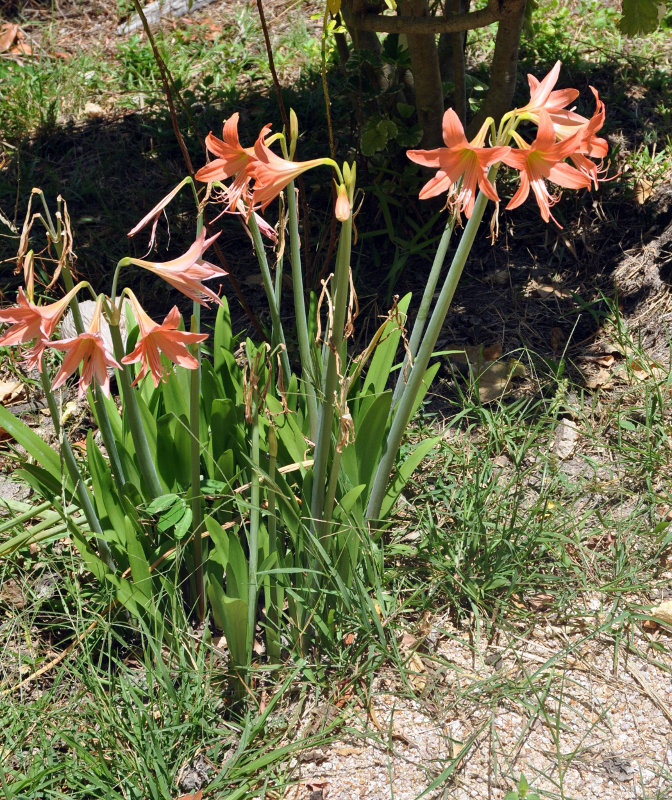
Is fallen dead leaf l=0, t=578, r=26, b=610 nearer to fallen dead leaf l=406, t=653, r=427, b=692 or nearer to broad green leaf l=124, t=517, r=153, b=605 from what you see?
broad green leaf l=124, t=517, r=153, b=605

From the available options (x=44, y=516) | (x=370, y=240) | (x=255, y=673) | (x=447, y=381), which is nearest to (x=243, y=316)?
(x=370, y=240)

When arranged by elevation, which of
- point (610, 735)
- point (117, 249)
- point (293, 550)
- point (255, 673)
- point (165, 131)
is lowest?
point (610, 735)

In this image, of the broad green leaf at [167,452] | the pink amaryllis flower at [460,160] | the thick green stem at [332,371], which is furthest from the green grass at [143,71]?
the pink amaryllis flower at [460,160]

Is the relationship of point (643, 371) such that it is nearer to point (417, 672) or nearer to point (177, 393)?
point (417, 672)

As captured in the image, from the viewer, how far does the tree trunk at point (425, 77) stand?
284 centimetres

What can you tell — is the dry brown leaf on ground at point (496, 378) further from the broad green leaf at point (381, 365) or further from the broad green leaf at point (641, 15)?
the broad green leaf at point (641, 15)

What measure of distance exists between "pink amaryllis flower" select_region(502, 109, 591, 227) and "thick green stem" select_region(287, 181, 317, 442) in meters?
0.54

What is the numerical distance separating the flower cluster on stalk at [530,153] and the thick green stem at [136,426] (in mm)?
680

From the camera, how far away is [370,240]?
3254 millimetres

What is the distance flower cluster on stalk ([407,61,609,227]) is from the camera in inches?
49.4

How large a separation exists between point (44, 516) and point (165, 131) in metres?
2.23

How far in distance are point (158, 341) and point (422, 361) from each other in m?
0.58

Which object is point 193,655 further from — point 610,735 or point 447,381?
point 447,381

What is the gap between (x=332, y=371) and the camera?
5.18 feet
